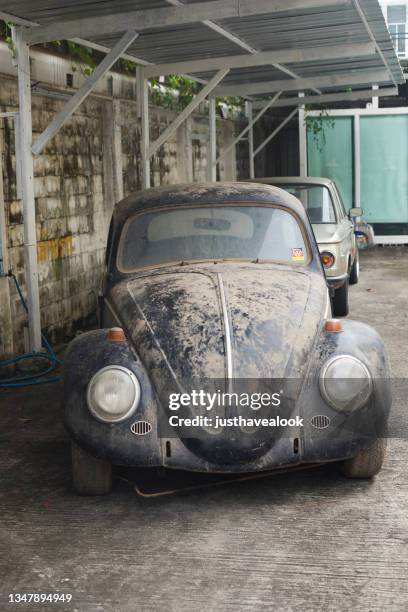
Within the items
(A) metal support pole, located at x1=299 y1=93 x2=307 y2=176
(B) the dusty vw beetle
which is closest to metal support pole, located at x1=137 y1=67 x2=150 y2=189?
(B) the dusty vw beetle

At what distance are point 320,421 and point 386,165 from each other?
15.7m

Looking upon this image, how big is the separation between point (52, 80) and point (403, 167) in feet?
37.8

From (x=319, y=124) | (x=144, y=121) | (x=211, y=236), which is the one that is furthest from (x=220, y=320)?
(x=319, y=124)

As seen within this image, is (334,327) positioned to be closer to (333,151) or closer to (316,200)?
(316,200)

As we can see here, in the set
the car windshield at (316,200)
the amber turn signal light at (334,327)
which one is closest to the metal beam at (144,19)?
the car windshield at (316,200)

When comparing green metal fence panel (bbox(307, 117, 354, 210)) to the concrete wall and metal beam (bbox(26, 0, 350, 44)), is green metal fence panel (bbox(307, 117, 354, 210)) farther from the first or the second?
metal beam (bbox(26, 0, 350, 44))

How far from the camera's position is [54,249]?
9.70 m

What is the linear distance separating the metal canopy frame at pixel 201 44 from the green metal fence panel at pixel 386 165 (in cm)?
347

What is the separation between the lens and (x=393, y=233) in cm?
1956

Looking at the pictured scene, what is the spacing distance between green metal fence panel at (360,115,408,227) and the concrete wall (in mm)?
8275

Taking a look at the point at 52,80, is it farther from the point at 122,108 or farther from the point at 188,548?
the point at 188,548

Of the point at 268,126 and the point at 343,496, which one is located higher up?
the point at 268,126

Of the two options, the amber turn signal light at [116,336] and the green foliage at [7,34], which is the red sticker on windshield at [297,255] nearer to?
the amber turn signal light at [116,336]

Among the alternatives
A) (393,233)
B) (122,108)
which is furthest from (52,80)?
(393,233)
